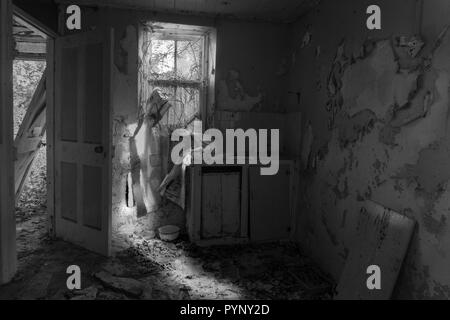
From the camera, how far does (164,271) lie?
2.81m

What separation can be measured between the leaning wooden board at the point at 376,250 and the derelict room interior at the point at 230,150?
11 millimetres

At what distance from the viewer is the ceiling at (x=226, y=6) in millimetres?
3174

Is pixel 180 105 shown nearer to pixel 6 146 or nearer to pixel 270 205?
pixel 270 205

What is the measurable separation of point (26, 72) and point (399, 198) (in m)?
5.98

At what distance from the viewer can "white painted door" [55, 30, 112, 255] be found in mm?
2879

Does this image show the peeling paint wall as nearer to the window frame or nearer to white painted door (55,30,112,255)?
the window frame

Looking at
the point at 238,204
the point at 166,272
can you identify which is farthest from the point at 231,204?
the point at 166,272

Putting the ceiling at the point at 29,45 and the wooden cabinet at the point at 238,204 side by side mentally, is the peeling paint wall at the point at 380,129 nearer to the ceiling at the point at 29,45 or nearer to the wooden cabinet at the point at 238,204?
the wooden cabinet at the point at 238,204

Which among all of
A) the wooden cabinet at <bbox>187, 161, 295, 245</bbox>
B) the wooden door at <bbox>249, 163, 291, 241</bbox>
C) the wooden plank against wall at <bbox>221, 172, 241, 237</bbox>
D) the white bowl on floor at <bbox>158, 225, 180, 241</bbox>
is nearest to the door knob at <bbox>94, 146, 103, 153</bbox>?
the wooden cabinet at <bbox>187, 161, 295, 245</bbox>

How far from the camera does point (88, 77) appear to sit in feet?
9.82

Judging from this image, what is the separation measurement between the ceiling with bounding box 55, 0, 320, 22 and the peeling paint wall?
10.8 inches

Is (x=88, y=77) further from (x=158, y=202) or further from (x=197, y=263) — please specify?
(x=197, y=263)

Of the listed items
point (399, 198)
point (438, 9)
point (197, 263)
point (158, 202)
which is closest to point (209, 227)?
point (197, 263)
